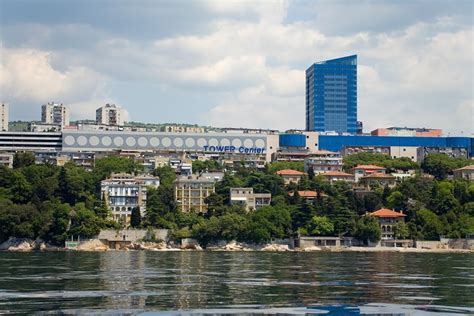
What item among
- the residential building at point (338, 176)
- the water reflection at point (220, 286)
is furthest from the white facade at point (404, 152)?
the water reflection at point (220, 286)

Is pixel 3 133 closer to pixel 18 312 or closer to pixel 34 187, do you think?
pixel 34 187

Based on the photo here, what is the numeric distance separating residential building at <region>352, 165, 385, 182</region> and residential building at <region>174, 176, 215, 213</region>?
27.8m

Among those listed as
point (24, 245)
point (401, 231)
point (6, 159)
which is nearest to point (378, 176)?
point (401, 231)

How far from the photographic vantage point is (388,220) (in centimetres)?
12512

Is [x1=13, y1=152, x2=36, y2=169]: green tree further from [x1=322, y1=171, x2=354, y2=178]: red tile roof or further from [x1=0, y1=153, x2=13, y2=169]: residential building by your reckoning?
[x1=322, y1=171, x2=354, y2=178]: red tile roof

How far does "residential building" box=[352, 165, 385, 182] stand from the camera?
155875 millimetres

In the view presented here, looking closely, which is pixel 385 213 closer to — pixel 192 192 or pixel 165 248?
pixel 192 192

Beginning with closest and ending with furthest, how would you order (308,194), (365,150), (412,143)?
1. (308,194)
2. (412,143)
3. (365,150)

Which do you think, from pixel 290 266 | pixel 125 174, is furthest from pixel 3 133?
pixel 290 266

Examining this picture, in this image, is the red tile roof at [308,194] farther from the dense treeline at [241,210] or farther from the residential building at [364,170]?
the residential building at [364,170]

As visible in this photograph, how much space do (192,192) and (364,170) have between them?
3269 cm

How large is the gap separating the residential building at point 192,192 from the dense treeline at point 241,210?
2.05 meters

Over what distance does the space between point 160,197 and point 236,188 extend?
1118 centimetres

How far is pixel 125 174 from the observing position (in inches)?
5625
